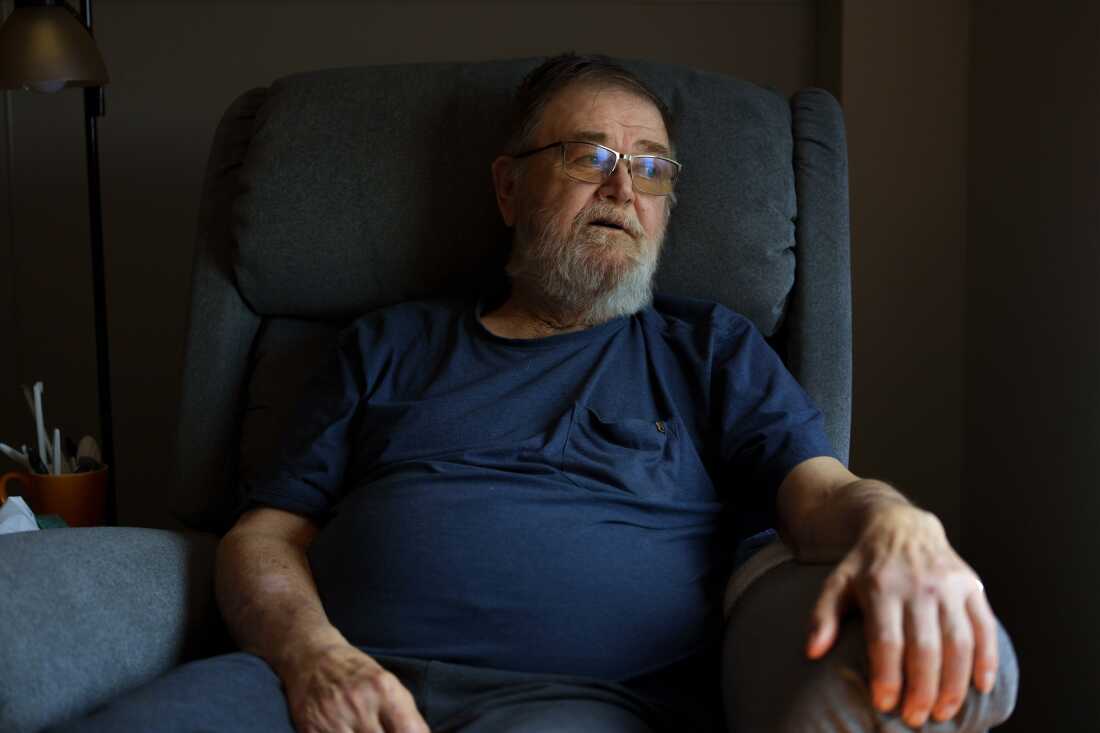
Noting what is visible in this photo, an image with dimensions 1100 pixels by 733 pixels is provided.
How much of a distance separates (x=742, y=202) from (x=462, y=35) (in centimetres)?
91

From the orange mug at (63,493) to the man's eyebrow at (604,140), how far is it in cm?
97

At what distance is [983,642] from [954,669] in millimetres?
32

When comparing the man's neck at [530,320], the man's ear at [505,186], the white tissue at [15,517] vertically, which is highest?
the man's ear at [505,186]

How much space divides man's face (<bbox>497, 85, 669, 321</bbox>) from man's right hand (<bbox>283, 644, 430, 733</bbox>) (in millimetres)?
584

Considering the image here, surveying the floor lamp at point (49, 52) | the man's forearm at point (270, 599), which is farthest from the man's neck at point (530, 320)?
the floor lamp at point (49, 52)

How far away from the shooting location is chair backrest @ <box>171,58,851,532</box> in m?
1.54

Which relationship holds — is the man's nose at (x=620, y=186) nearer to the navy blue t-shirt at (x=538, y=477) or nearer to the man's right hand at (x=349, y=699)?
the navy blue t-shirt at (x=538, y=477)

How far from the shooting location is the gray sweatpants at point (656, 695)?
87cm

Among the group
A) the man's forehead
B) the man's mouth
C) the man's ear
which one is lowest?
the man's mouth

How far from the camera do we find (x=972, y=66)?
1.95 meters

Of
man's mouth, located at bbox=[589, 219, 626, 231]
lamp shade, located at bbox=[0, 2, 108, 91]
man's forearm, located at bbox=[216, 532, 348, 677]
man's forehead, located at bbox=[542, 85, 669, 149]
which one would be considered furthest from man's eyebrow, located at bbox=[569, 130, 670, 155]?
lamp shade, located at bbox=[0, 2, 108, 91]

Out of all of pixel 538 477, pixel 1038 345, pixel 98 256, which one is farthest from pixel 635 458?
pixel 98 256

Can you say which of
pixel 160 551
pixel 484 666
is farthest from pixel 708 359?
pixel 160 551

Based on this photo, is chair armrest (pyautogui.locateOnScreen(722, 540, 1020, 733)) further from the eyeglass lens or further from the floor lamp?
the floor lamp
